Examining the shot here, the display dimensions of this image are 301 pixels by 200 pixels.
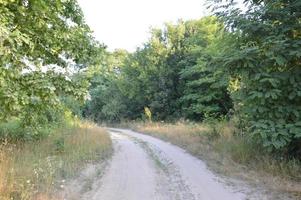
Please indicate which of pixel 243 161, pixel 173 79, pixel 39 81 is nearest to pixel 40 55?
pixel 39 81

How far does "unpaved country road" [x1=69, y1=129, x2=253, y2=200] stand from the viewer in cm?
944

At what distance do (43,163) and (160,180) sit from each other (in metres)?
3.33

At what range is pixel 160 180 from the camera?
11266 mm

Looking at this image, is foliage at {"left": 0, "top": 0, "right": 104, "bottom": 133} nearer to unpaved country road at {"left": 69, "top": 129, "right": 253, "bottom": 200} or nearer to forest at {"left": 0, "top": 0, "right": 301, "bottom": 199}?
forest at {"left": 0, "top": 0, "right": 301, "bottom": 199}

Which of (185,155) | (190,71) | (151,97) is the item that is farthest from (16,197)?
(151,97)

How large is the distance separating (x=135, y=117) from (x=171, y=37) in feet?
38.3

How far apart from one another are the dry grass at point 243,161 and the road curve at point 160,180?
711 millimetres

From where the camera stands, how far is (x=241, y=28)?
462 inches

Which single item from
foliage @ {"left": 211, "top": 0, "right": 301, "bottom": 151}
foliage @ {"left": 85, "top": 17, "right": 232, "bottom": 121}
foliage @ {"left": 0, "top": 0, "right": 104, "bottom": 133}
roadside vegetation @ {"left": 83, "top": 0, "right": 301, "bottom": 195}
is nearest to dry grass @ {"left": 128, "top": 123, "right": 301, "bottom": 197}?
roadside vegetation @ {"left": 83, "top": 0, "right": 301, "bottom": 195}

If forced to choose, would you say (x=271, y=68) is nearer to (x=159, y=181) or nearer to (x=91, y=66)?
(x=159, y=181)

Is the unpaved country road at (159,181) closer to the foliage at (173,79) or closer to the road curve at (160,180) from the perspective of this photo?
the road curve at (160,180)

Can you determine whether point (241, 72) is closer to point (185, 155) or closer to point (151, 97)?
point (185, 155)

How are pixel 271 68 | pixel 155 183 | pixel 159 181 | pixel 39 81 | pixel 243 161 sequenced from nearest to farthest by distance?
pixel 39 81, pixel 155 183, pixel 159 181, pixel 271 68, pixel 243 161

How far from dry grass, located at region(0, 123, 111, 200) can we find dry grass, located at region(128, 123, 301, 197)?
4321mm
